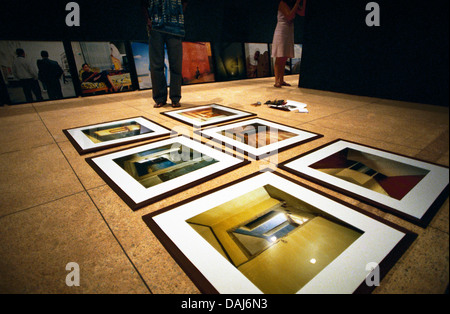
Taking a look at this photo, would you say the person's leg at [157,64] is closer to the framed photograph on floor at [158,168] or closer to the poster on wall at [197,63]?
the framed photograph on floor at [158,168]

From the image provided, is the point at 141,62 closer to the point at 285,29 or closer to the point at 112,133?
the point at 285,29

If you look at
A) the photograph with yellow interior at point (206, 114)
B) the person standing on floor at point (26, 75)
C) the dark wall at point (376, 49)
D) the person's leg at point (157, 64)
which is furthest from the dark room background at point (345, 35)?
the person's leg at point (157, 64)

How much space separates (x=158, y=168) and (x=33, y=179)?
61 cm

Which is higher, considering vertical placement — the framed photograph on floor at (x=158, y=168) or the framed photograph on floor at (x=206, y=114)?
the framed photograph on floor at (x=206, y=114)

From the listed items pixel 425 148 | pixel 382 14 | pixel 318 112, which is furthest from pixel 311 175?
pixel 382 14

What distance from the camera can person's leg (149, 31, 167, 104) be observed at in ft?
7.46

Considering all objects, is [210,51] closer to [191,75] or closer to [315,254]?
[191,75]

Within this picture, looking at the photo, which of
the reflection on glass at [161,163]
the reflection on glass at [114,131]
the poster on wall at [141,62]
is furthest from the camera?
the poster on wall at [141,62]

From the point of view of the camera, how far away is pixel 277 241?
73 cm

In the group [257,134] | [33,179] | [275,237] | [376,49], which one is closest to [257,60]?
[376,49]

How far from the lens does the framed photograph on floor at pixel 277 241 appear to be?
0.62m

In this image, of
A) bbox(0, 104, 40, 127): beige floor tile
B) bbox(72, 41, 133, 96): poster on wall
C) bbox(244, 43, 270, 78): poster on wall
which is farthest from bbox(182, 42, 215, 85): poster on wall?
bbox(0, 104, 40, 127): beige floor tile

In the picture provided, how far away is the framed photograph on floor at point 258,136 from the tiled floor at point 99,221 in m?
0.08
